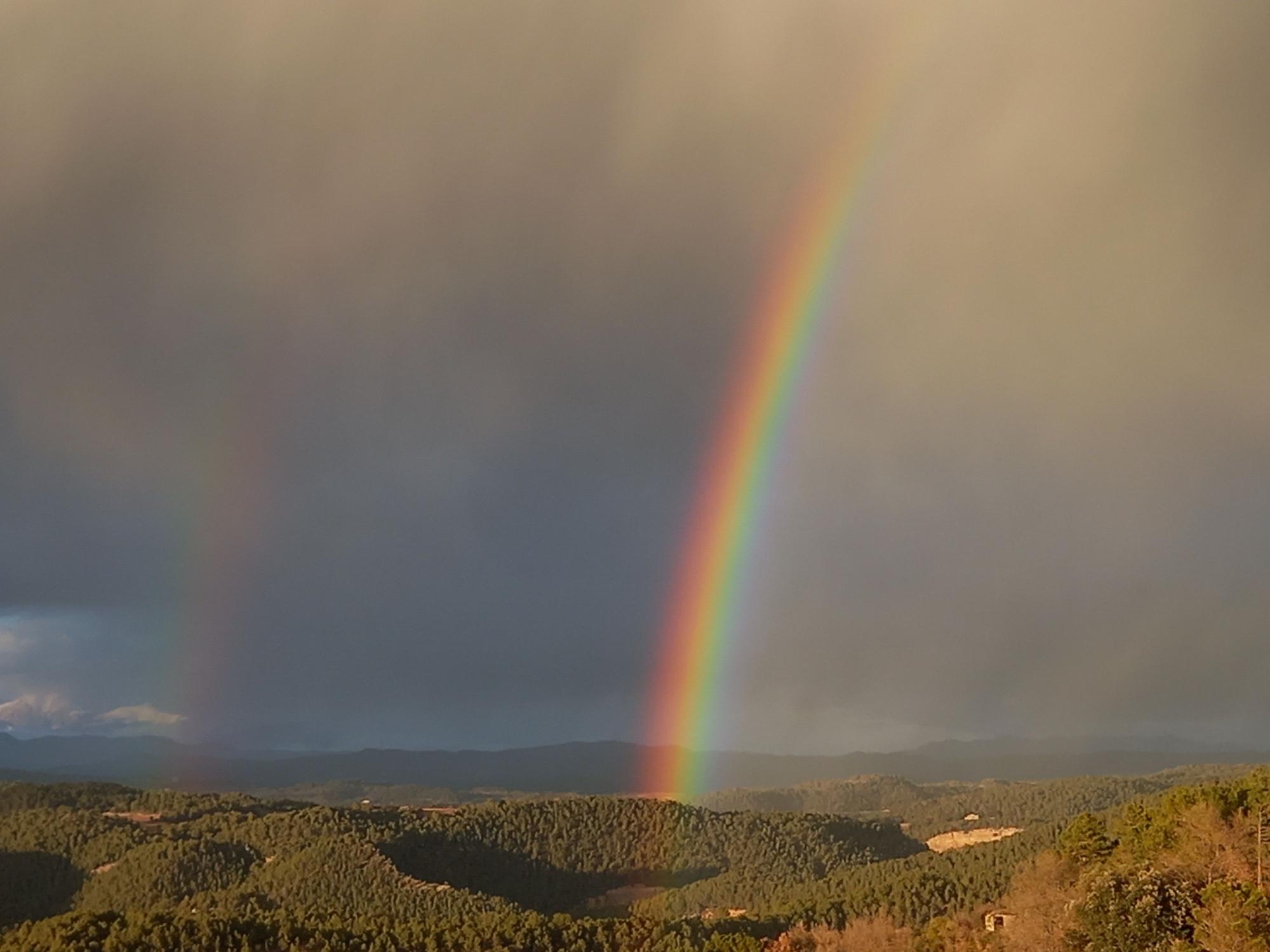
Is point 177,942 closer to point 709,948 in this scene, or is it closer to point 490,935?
point 490,935

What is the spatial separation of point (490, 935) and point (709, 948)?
138ft

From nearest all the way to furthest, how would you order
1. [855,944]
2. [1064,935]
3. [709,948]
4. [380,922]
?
1. [1064,935]
2. [709,948]
3. [855,944]
4. [380,922]

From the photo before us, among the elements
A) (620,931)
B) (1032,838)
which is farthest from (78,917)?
(1032,838)

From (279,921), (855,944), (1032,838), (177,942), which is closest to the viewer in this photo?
(855,944)

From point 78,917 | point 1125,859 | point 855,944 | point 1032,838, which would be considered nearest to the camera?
point 1125,859

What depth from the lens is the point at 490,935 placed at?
136500 mm

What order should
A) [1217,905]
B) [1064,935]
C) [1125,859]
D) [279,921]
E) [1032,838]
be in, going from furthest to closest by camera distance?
[1032,838] → [279,921] → [1125,859] → [1064,935] → [1217,905]

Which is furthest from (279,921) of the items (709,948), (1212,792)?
(1212,792)

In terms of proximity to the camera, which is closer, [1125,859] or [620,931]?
[1125,859]

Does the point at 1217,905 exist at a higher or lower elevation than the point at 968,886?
higher

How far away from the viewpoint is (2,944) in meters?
129

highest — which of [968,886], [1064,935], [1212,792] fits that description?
[1212,792]

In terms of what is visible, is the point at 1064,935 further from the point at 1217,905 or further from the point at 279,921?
the point at 279,921

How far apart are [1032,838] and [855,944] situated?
261 ft
